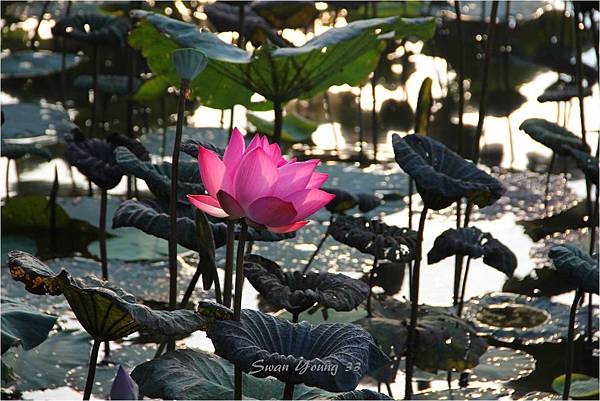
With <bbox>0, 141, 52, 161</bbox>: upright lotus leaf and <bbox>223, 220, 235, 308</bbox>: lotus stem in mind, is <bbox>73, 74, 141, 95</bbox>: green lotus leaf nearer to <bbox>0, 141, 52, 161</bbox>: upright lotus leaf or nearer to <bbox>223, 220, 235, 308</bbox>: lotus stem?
<bbox>0, 141, 52, 161</bbox>: upright lotus leaf

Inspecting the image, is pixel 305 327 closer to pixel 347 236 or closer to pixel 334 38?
pixel 347 236

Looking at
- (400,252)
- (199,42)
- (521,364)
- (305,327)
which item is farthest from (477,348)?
(305,327)

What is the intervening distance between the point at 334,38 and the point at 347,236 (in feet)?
Answer: 1.31

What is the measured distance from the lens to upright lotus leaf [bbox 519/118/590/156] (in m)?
2.50

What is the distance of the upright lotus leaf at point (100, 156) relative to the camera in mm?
2055

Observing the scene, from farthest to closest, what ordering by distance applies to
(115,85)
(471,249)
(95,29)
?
(115,85)
(95,29)
(471,249)

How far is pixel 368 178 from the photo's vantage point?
3.58m

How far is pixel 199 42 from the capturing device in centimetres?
217

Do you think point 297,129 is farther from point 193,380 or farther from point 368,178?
point 193,380

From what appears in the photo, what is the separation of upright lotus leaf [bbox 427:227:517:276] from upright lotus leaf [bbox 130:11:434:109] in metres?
0.45

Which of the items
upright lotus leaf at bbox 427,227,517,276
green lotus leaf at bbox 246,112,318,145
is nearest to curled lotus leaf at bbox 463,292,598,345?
upright lotus leaf at bbox 427,227,517,276

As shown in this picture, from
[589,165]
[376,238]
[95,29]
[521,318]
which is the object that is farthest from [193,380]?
[95,29]

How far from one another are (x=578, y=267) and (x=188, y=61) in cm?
72

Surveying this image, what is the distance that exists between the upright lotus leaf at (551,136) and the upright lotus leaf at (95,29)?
1.37 m
